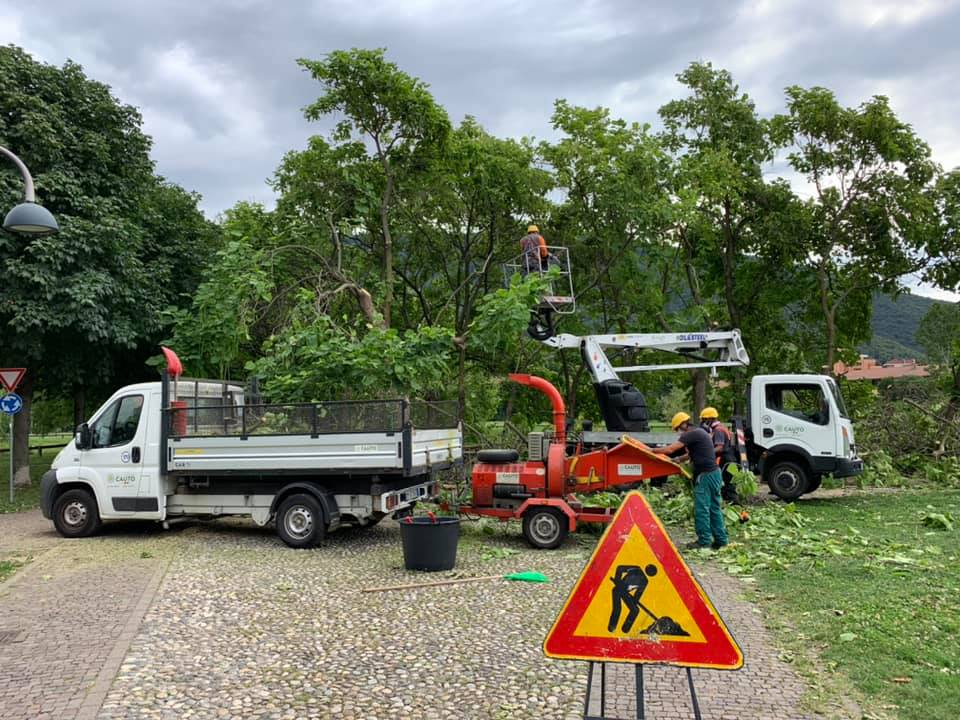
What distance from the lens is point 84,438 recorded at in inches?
471

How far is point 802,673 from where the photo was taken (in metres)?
5.48

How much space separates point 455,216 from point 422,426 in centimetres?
1290

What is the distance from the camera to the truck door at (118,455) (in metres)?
11.7

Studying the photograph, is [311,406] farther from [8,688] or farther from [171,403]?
[8,688]

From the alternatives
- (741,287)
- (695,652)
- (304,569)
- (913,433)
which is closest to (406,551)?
(304,569)

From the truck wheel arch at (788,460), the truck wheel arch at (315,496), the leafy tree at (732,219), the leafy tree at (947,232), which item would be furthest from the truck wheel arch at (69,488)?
the leafy tree at (947,232)

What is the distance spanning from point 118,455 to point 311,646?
6.89m

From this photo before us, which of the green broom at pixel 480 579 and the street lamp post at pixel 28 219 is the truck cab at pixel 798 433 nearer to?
the green broom at pixel 480 579

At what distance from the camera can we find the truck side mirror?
39.2ft

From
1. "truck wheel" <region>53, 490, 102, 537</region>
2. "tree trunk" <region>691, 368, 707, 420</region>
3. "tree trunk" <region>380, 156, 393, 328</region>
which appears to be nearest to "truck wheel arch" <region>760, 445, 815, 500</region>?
"tree trunk" <region>691, 368, 707, 420</region>

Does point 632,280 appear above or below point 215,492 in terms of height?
above

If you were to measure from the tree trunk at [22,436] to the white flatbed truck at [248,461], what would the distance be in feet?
28.5

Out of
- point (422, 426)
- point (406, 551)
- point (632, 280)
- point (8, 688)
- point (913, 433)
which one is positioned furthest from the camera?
point (632, 280)

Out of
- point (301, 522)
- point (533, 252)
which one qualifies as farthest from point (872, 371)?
point (301, 522)
